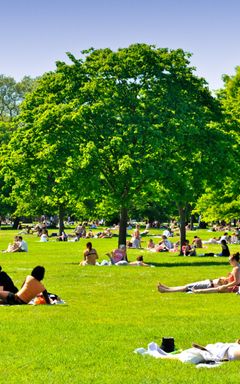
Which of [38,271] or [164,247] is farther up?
[164,247]

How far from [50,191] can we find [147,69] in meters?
9.12

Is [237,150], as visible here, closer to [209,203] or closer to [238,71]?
[209,203]

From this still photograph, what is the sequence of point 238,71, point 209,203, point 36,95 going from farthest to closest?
point 238,71, point 209,203, point 36,95

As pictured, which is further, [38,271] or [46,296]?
[46,296]

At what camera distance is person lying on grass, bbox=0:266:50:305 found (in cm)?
1852

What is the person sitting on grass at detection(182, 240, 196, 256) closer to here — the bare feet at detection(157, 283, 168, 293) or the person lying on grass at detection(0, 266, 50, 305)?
the bare feet at detection(157, 283, 168, 293)

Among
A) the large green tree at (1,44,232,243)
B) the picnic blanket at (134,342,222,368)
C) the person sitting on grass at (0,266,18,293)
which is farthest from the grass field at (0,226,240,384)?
the large green tree at (1,44,232,243)

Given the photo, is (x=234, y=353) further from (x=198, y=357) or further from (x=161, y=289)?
(x=161, y=289)

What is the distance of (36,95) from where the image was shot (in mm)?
40562

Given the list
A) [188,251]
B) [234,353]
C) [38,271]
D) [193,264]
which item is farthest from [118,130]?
[234,353]

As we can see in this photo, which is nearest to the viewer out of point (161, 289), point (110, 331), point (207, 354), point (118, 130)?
point (207, 354)

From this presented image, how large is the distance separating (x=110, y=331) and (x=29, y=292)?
4.66 metres

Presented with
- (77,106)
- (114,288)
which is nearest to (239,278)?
(114,288)

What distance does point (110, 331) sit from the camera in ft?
48.0
